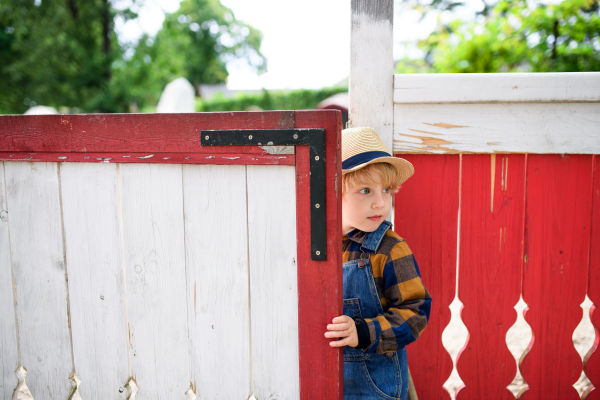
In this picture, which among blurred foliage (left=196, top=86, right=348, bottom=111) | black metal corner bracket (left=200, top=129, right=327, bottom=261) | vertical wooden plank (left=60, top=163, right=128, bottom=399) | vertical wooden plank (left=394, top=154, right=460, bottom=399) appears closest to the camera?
black metal corner bracket (left=200, top=129, right=327, bottom=261)

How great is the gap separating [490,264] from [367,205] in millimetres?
684

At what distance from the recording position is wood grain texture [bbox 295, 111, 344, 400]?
44.2 inches

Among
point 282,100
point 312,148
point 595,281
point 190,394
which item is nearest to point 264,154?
point 312,148

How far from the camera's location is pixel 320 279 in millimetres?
1182

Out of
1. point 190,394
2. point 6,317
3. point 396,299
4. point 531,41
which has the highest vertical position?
point 531,41

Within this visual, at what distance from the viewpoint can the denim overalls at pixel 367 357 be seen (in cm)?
135

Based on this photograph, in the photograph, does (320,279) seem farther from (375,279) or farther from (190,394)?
(190,394)

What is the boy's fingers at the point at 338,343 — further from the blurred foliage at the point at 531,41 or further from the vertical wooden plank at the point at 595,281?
the blurred foliage at the point at 531,41

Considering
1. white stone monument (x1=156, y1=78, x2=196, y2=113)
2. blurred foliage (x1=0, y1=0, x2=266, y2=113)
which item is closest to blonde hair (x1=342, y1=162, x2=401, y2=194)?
white stone monument (x1=156, y1=78, x2=196, y2=113)

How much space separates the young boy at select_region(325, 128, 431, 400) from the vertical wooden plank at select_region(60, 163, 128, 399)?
30.7 inches

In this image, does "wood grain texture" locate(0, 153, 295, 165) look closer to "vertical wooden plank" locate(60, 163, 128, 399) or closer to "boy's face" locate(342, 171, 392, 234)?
"vertical wooden plank" locate(60, 163, 128, 399)

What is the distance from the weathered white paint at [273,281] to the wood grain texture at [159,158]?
0.10 feet

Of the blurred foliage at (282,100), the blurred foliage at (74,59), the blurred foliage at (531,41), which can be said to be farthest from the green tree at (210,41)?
the blurred foliage at (531,41)

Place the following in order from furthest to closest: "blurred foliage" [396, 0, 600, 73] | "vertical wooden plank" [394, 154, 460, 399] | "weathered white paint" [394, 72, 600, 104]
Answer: "blurred foliage" [396, 0, 600, 73]
"vertical wooden plank" [394, 154, 460, 399]
"weathered white paint" [394, 72, 600, 104]
